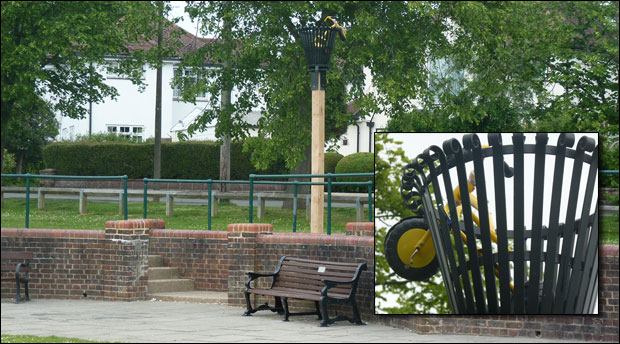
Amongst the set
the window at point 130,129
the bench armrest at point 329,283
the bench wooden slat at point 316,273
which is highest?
the window at point 130,129

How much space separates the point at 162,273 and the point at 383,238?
5.86m

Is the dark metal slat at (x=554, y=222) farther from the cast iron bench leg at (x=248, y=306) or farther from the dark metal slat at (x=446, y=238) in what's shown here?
the cast iron bench leg at (x=248, y=306)

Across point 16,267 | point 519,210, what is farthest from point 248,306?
point 519,210

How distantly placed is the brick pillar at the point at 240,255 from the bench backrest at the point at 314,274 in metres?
0.89

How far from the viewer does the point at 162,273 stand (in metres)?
16.1

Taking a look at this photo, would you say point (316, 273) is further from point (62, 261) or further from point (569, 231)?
point (62, 261)

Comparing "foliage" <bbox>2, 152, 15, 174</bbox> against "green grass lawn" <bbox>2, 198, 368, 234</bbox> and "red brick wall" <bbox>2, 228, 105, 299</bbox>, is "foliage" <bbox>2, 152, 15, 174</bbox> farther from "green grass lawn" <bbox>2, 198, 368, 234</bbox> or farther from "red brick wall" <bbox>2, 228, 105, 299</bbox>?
"red brick wall" <bbox>2, 228, 105, 299</bbox>

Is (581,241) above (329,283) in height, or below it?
above

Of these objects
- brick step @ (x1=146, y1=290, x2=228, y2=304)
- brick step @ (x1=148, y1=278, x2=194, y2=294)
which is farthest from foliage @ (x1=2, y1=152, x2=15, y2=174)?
brick step @ (x1=146, y1=290, x2=228, y2=304)

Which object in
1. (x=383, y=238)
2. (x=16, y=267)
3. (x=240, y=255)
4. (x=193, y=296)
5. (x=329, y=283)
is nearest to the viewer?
(x=383, y=238)

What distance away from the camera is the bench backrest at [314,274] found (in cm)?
1263

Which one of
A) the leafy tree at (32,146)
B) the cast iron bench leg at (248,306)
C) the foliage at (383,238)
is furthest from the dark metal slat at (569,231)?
the leafy tree at (32,146)

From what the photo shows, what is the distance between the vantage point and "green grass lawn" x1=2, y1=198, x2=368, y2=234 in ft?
68.8

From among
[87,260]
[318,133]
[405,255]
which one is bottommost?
[87,260]
